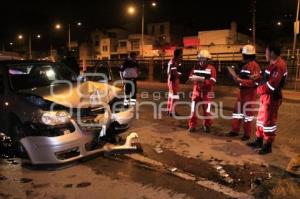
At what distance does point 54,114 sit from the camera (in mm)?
5086

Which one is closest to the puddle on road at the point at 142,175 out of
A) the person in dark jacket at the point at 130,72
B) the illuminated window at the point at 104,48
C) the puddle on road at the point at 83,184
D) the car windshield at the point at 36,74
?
the puddle on road at the point at 83,184

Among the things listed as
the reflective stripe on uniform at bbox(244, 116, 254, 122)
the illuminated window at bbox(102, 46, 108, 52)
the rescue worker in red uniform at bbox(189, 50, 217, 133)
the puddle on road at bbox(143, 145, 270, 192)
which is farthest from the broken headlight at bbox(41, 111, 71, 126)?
the illuminated window at bbox(102, 46, 108, 52)

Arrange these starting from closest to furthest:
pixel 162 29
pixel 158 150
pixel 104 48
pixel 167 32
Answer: pixel 158 150, pixel 167 32, pixel 162 29, pixel 104 48

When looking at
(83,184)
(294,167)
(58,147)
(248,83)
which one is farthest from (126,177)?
(248,83)

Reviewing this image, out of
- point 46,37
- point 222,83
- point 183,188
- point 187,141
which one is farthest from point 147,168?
point 46,37

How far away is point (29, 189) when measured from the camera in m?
4.70

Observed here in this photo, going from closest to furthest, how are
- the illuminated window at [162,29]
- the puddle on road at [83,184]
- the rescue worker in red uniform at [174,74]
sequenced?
the puddle on road at [83,184] < the rescue worker in red uniform at [174,74] < the illuminated window at [162,29]

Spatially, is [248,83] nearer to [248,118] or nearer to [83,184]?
[248,118]

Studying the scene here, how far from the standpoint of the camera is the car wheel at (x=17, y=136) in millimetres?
5246

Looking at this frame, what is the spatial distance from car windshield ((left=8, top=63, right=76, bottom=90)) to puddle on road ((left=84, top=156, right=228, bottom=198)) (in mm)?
1728

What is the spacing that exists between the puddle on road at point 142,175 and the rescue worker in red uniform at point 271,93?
6.41ft

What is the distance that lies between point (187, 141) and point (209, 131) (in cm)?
Answer: 94

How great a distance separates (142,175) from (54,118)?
4.98 ft

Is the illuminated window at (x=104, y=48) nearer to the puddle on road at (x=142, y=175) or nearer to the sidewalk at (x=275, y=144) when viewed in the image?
the sidewalk at (x=275, y=144)
